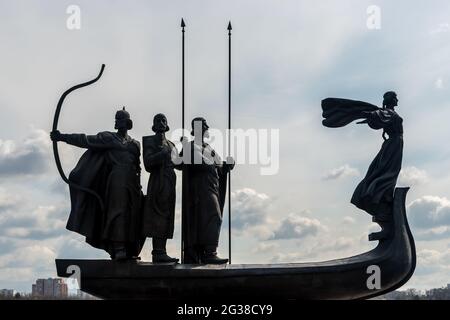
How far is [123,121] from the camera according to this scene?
15.9 metres

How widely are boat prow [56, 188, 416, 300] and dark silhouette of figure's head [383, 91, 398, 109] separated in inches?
104

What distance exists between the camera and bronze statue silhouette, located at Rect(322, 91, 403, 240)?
51.1 feet

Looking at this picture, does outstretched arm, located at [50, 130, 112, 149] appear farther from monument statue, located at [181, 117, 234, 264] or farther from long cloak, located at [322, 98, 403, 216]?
long cloak, located at [322, 98, 403, 216]

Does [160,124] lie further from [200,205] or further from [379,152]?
[379,152]

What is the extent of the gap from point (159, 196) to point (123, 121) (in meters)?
1.72

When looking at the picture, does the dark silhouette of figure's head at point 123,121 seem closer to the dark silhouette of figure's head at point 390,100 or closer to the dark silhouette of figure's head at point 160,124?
the dark silhouette of figure's head at point 160,124

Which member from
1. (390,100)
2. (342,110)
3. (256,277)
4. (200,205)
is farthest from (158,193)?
(390,100)

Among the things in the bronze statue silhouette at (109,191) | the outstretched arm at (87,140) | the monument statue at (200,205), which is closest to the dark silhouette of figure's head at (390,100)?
the monument statue at (200,205)

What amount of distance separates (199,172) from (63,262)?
323 centimetres

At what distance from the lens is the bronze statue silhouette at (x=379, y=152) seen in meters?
15.6

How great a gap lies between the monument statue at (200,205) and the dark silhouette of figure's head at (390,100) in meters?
3.73

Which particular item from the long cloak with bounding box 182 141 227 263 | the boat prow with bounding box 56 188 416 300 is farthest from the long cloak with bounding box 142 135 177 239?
the boat prow with bounding box 56 188 416 300
